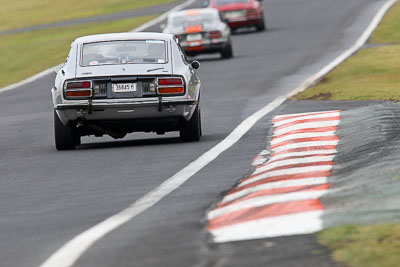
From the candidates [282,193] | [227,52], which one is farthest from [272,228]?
[227,52]

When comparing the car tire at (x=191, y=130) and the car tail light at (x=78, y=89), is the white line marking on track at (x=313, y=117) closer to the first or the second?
the car tire at (x=191, y=130)

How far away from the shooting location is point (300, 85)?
26.7 metres

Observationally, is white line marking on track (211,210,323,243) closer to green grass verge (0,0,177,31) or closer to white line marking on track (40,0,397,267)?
white line marking on track (40,0,397,267)

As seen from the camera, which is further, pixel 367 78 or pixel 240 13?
pixel 240 13

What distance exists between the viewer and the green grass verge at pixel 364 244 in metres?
6.84

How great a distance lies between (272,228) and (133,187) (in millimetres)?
3546

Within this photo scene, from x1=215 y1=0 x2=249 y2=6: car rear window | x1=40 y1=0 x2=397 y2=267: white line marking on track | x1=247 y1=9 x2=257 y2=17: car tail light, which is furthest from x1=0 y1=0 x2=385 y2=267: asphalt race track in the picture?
x1=215 y1=0 x2=249 y2=6: car rear window

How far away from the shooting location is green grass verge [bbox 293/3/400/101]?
73.0 feet

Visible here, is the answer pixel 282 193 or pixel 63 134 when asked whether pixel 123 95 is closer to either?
pixel 63 134

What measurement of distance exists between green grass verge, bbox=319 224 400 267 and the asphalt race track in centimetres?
13

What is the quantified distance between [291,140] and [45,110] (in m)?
11.2

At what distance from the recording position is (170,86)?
15758mm

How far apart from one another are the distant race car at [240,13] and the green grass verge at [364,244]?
1607 inches

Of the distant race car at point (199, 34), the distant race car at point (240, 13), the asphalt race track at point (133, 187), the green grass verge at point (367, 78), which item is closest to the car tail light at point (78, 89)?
the asphalt race track at point (133, 187)
